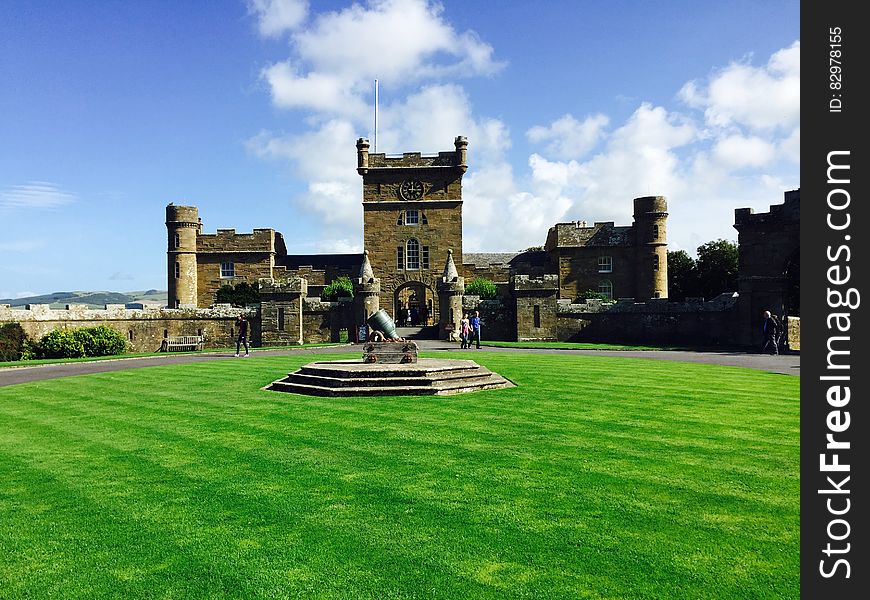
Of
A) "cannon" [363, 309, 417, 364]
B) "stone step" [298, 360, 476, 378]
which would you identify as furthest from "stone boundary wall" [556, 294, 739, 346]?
"stone step" [298, 360, 476, 378]

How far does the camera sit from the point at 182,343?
108 ft

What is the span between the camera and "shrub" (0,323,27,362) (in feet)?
90.4

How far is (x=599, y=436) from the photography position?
28.9ft

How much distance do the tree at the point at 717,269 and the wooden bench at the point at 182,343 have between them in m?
42.5

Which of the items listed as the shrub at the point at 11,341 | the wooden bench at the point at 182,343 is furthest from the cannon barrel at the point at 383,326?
the shrub at the point at 11,341

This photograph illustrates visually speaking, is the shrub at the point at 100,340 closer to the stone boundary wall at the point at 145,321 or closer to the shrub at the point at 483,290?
the stone boundary wall at the point at 145,321

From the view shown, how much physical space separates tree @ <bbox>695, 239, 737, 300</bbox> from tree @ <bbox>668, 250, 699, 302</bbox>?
24.1 inches

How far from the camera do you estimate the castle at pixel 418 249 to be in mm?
44625

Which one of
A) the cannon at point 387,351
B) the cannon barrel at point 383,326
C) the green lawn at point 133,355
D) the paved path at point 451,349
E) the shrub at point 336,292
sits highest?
the shrub at point 336,292

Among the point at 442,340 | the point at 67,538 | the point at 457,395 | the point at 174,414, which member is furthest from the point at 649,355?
the point at 67,538
